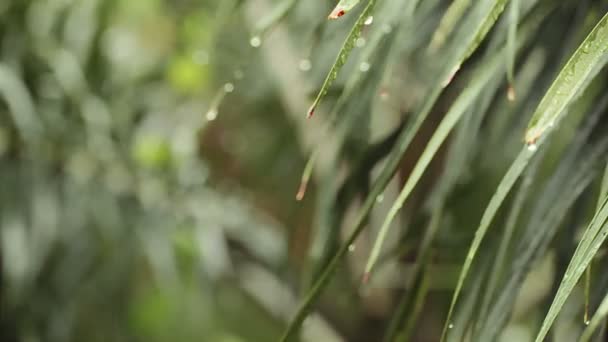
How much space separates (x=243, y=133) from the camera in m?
1.31

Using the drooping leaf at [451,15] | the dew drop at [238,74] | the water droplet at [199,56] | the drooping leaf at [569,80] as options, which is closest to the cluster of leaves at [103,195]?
the water droplet at [199,56]

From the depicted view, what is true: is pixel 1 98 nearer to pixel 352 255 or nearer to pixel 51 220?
pixel 51 220

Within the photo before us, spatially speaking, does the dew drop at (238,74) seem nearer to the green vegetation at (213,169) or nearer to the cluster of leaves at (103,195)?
the green vegetation at (213,169)

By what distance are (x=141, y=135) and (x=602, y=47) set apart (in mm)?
791

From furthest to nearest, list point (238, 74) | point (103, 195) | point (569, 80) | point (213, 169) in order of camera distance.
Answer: point (213, 169) → point (103, 195) → point (238, 74) → point (569, 80)

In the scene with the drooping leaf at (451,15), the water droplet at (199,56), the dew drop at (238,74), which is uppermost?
the drooping leaf at (451,15)

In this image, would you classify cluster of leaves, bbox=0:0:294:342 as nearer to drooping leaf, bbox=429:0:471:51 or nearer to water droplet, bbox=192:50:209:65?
water droplet, bbox=192:50:209:65

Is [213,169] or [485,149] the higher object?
[485,149]

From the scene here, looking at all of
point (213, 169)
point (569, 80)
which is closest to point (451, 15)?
point (569, 80)

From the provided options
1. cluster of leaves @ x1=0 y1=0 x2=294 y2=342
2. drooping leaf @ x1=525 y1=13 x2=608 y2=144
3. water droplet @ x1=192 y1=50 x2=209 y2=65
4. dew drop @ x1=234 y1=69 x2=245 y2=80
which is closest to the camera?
drooping leaf @ x1=525 y1=13 x2=608 y2=144

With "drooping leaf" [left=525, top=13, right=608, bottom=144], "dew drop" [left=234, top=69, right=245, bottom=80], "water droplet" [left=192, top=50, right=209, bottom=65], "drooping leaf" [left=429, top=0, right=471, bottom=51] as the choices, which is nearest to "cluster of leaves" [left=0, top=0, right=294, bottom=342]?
"water droplet" [left=192, top=50, right=209, bottom=65]

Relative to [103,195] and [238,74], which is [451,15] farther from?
[103,195]

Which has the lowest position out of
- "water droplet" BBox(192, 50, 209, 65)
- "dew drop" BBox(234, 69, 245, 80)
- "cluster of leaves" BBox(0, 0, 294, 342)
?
"cluster of leaves" BBox(0, 0, 294, 342)

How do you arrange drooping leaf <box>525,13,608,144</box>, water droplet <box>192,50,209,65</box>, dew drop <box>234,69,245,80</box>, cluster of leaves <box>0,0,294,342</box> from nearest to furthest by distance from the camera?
drooping leaf <box>525,13,608,144</box> → dew drop <box>234,69,245,80</box> → cluster of leaves <box>0,0,294,342</box> → water droplet <box>192,50,209,65</box>
